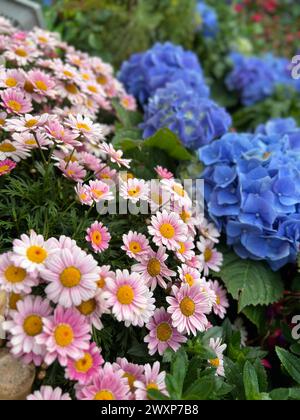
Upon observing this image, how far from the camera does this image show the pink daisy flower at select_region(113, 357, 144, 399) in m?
1.21

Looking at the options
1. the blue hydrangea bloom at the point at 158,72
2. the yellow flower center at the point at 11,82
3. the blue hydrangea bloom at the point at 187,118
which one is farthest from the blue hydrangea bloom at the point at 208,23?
the yellow flower center at the point at 11,82

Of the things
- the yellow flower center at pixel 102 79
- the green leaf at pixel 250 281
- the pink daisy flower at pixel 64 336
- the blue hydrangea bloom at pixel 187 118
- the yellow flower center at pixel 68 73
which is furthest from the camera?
the yellow flower center at pixel 102 79

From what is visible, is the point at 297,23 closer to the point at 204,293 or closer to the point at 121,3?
the point at 121,3

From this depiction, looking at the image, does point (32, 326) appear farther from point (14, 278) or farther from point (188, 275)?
point (188, 275)

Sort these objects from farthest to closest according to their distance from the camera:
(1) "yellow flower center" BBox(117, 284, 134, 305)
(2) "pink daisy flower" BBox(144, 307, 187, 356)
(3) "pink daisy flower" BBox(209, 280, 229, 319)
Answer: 1. (3) "pink daisy flower" BBox(209, 280, 229, 319)
2. (2) "pink daisy flower" BBox(144, 307, 187, 356)
3. (1) "yellow flower center" BBox(117, 284, 134, 305)

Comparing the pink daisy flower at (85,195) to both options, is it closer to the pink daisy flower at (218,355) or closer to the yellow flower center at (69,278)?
the yellow flower center at (69,278)

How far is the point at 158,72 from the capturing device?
2.36 m

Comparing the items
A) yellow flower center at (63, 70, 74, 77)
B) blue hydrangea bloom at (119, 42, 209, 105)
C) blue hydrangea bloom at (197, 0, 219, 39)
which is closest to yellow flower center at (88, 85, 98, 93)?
yellow flower center at (63, 70, 74, 77)

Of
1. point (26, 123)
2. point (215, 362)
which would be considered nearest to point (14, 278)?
point (26, 123)

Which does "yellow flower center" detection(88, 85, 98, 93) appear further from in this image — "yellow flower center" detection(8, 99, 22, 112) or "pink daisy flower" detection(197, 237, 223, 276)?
"pink daisy flower" detection(197, 237, 223, 276)

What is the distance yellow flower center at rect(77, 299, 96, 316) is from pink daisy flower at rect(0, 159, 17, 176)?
16.8 inches

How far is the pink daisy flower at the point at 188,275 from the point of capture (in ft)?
4.42

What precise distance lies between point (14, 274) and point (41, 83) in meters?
0.76

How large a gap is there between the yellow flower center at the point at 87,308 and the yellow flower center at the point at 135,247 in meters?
0.19
